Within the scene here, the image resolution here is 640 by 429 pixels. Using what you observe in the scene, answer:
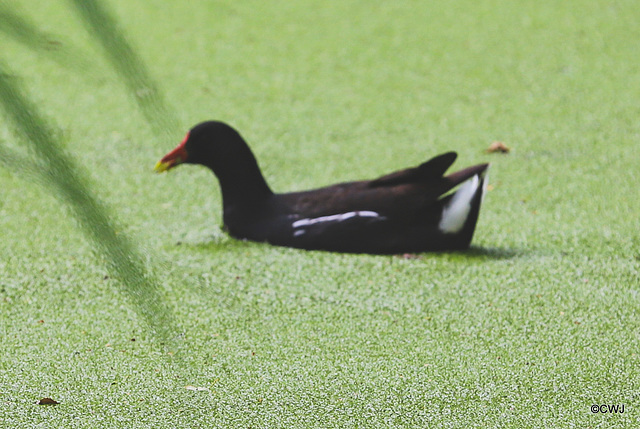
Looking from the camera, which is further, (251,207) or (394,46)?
(394,46)

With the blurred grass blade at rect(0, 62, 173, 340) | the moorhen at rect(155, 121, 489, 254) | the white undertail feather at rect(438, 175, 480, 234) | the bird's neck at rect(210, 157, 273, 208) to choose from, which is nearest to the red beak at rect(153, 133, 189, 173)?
the bird's neck at rect(210, 157, 273, 208)

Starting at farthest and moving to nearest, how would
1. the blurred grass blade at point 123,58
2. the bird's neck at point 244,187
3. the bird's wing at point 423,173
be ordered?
the bird's neck at point 244,187
the bird's wing at point 423,173
the blurred grass blade at point 123,58

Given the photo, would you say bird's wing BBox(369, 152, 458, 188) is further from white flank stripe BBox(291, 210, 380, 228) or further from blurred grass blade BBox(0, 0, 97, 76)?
blurred grass blade BBox(0, 0, 97, 76)

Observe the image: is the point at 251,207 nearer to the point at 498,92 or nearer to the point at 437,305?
the point at 437,305

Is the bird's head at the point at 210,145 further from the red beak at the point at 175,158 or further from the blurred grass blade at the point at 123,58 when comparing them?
the blurred grass blade at the point at 123,58

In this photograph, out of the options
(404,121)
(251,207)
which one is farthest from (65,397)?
(404,121)

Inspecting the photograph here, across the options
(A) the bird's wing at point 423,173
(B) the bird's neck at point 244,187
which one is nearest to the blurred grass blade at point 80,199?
(A) the bird's wing at point 423,173

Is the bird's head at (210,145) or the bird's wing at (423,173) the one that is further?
the bird's head at (210,145)

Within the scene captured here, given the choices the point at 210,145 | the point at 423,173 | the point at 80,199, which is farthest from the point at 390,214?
the point at 80,199
